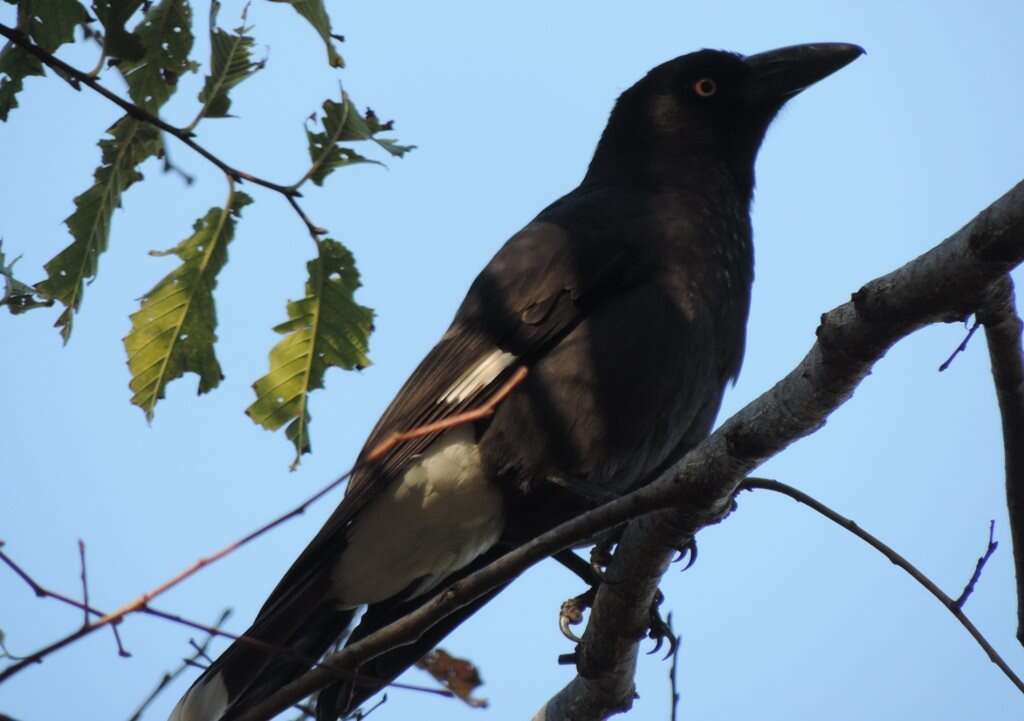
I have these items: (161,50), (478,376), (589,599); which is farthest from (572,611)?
(161,50)

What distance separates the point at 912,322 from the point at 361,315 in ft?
4.73

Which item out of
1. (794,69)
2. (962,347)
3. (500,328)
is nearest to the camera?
(962,347)

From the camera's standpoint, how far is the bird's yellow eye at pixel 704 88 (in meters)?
5.58

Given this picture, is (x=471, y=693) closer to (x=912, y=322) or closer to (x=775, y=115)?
(x=912, y=322)

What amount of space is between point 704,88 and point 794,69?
0.37 metres

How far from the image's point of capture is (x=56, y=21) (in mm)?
3150

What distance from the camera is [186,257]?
3463 mm

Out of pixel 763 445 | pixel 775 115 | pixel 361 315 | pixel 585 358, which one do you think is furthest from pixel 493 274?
pixel 763 445

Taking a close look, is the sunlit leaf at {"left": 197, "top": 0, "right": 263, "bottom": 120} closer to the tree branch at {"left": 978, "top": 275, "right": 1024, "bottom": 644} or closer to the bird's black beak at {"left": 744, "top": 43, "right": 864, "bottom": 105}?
the tree branch at {"left": 978, "top": 275, "right": 1024, "bottom": 644}

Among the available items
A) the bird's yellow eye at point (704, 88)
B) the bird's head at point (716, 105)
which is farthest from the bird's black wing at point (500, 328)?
the bird's yellow eye at point (704, 88)

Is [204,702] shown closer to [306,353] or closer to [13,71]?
[306,353]

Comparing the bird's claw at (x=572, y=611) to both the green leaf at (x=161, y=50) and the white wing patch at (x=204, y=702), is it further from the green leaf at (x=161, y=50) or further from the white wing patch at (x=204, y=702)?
the green leaf at (x=161, y=50)

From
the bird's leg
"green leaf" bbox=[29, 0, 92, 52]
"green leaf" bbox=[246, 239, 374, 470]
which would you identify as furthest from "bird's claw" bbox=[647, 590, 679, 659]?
"green leaf" bbox=[29, 0, 92, 52]

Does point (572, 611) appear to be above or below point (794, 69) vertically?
below
